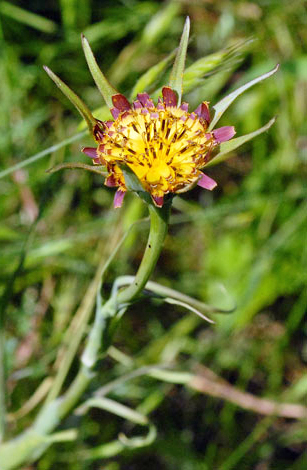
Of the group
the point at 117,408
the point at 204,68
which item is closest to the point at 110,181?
the point at 204,68

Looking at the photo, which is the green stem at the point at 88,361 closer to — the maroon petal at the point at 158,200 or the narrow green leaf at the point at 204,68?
the maroon petal at the point at 158,200

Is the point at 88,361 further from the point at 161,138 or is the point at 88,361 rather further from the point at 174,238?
the point at 174,238

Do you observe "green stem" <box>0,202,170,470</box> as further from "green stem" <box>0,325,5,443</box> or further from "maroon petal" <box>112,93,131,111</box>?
"maroon petal" <box>112,93,131,111</box>

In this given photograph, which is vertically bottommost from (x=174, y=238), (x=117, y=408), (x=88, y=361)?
(x=174, y=238)

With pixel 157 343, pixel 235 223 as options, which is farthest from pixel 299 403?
pixel 235 223

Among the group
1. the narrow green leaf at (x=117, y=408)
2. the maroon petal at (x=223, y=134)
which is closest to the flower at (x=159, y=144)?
the maroon petal at (x=223, y=134)
